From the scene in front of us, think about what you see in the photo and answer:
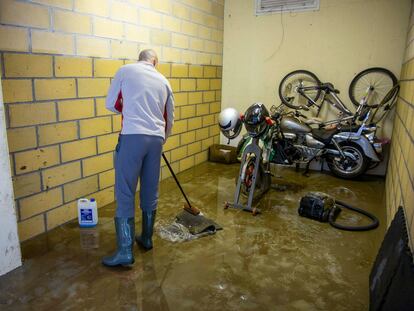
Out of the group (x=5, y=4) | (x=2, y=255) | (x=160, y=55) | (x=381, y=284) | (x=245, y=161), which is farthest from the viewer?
(x=160, y=55)

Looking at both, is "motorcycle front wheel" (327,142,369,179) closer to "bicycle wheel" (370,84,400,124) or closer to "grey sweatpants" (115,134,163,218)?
"bicycle wheel" (370,84,400,124)

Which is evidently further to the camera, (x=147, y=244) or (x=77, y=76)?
(x=77, y=76)

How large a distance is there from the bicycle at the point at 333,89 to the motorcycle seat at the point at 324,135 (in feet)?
1.61

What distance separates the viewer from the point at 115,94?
7.96ft

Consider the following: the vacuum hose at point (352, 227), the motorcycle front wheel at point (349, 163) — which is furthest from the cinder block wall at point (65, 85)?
the motorcycle front wheel at point (349, 163)

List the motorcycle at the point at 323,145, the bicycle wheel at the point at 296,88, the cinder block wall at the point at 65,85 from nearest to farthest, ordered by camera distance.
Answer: the cinder block wall at the point at 65,85, the motorcycle at the point at 323,145, the bicycle wheel at the point at 296,88

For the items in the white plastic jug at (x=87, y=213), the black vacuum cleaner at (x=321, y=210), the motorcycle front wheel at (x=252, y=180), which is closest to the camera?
the white plastic jug at (x=87, y=213)

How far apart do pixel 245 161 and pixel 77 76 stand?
1891 millimetres

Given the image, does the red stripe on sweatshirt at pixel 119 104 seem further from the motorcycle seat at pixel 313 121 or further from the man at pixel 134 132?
the motorcycle seat at pixel 313 121

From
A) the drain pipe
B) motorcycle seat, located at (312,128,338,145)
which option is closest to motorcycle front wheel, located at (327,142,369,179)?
motorcycle seat, located at (312,128,338,145)

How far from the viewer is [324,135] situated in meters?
4.64

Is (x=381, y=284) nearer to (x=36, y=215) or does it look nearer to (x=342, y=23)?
(x=36, y=215)

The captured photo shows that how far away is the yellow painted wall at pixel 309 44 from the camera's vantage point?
15.3 ft

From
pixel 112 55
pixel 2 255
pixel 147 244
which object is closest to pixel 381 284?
pixel 147 244
